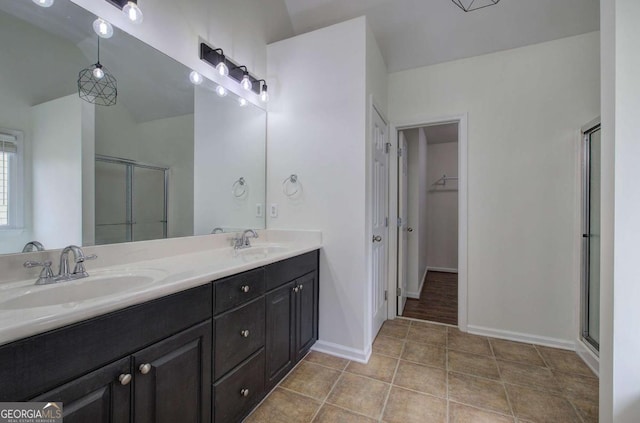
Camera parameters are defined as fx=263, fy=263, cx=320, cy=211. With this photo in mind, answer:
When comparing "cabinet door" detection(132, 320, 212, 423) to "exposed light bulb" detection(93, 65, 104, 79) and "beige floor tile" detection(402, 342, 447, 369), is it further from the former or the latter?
"beige floor tile" detection(402, 342, 447, 369)

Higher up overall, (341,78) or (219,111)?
(341,78)

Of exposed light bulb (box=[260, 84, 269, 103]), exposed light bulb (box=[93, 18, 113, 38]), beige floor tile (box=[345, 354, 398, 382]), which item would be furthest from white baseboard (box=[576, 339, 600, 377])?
exposed light bulb (box=[93, 18, 113, 38])

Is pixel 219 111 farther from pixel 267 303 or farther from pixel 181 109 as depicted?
pixel 267 303

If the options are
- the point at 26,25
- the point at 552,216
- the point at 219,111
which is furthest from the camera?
the point at 552,216

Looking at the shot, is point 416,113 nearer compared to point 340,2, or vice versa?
point 340,2

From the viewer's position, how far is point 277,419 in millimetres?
1440

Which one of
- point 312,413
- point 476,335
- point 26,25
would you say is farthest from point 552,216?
point 26,25

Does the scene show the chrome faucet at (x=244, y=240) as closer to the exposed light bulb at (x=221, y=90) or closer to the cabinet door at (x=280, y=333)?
the cabinet door at (x=280, y=333)

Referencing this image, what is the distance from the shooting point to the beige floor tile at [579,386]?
1.61 m

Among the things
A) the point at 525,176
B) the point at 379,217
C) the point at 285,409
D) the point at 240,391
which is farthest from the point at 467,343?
Answer: the point at 240,391

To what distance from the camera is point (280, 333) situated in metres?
1.66

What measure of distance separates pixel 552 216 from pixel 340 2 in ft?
8.54

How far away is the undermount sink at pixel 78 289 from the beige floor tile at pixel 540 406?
2086mm

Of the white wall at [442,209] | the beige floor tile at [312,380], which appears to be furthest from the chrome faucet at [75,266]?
the white wall at [442,209]
